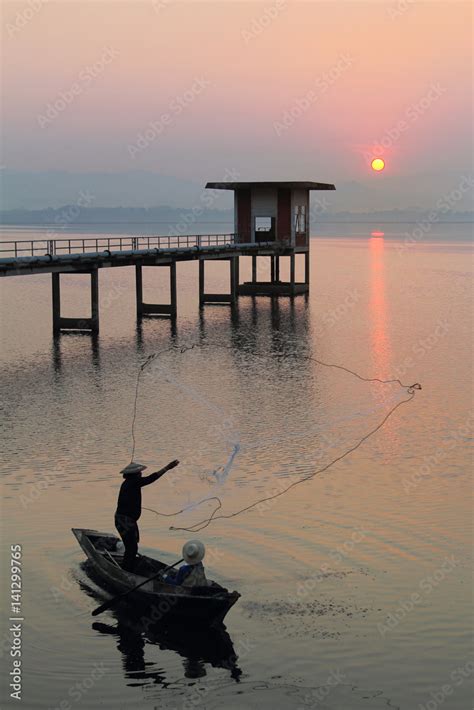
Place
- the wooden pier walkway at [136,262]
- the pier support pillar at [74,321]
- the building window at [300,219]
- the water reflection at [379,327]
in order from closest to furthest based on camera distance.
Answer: the wooden pier walkway at [136,262] → the water reflection at [379,327] → the pier support pillar at [74,321] → the building window at [300,219]

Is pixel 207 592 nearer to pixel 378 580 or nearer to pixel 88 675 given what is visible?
pixel 88 675

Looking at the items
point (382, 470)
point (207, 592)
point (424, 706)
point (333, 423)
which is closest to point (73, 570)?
point (207, 592)

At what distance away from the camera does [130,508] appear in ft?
62.2

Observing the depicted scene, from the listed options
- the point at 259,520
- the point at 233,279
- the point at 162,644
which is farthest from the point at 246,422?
the point at 233,279

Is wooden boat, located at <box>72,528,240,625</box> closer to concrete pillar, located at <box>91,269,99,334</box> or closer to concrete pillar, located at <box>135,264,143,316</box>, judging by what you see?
concrete pillar, located at <box>91,269,99,334</box>

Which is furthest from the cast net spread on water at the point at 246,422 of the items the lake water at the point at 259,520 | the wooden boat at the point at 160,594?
the wooden boat at the point at 160,594

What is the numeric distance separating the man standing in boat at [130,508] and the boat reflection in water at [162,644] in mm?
966

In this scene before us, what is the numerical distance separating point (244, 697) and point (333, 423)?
1917 cm

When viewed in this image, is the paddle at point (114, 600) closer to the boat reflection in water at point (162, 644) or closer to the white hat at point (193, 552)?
the boat reflection in water at point (162, 644)

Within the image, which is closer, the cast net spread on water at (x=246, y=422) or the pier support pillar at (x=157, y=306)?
the cast net spread on water at (x=246, y=422)

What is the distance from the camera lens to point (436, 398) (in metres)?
39.2

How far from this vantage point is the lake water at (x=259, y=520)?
16.3 meters

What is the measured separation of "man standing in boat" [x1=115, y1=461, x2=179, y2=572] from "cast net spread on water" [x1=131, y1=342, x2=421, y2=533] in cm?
212

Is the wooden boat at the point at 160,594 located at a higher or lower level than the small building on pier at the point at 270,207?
lower
